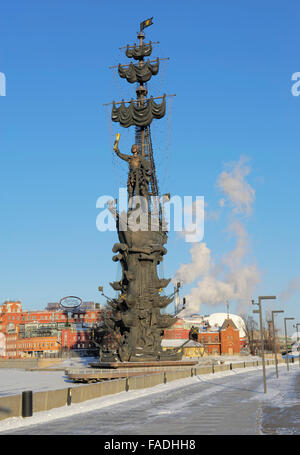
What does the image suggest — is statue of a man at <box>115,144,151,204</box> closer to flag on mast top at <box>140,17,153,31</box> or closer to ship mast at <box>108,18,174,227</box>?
ship mast at <box>108,18,174,227</box>

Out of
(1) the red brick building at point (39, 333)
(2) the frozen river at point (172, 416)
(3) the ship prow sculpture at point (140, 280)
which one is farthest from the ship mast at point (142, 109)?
(1) the red brick building at point (39, 333)

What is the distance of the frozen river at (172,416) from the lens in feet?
59.0

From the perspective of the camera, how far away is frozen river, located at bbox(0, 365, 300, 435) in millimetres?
17984

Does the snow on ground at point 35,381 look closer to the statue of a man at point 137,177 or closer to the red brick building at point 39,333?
the statue of a man at point 137,177

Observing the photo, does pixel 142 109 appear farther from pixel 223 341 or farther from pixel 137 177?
pixel 223 341

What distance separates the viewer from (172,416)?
2161 cm

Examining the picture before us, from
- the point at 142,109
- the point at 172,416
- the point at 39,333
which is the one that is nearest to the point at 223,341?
the point at 39,333

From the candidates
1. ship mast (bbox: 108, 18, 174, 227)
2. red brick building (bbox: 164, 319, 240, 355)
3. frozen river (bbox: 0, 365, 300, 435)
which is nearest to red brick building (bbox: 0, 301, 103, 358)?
red brick building (bbox: 164, 319, 240, 355)
